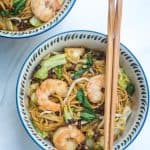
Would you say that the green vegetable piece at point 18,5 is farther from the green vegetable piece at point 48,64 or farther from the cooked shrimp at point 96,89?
the cooked shrimp at point 96,89

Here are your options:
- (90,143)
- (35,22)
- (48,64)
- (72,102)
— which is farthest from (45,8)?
(90,143)

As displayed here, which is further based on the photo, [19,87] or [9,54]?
[9,54]

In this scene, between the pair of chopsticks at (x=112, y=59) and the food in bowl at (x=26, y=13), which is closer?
the pair of chopsticks at (x=112, y=59)

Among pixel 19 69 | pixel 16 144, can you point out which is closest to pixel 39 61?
pixel 19 69

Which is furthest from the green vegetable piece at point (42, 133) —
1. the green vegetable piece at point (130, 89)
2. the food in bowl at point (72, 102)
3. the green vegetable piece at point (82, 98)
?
the green vegetable piece at point (130, 89)

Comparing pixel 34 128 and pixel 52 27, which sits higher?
pixel 52 27

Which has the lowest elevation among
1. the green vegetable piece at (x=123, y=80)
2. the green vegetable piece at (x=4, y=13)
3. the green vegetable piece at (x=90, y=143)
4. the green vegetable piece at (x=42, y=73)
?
the green vegetable piece at (x=90, y=143)

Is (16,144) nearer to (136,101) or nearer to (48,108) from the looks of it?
(48,108)
